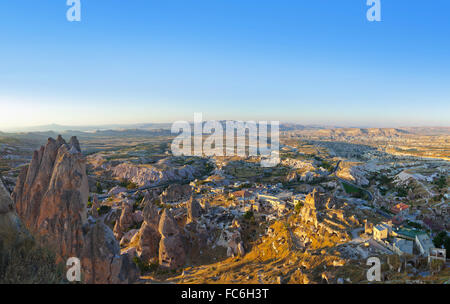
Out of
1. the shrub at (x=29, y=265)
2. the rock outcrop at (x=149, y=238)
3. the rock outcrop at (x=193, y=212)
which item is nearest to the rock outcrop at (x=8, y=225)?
the shrub at (x=29, y=265)

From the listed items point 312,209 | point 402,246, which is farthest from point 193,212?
point 402,246

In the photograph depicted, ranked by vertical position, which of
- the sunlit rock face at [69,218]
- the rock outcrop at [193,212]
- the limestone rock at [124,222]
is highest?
the sunlit rock face at [69,218]

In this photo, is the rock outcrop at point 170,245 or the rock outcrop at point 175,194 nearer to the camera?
the rock outcrop at point 170,245

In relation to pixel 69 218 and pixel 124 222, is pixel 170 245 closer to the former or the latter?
pixel 69 218

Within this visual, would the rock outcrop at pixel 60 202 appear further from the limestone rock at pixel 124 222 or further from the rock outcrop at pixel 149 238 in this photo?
the limestone rock at pixel 124 222

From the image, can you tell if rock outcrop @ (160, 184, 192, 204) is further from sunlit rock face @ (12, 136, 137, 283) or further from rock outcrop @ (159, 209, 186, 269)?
sunlit rock face @ (12, 136, 137, 283)

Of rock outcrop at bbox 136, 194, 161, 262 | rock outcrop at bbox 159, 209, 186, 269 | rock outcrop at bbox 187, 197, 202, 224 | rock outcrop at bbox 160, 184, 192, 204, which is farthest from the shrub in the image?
rock outcrop at bbox 160, 184, 192, 204
